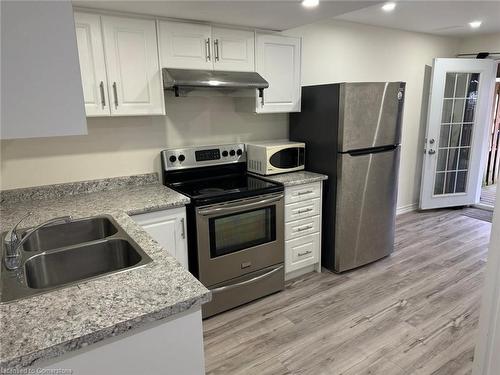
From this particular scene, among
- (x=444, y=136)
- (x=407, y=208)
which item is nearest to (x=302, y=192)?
(x=407, y=208)

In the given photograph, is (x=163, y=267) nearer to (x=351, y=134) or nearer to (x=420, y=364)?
(x=420, y=364)

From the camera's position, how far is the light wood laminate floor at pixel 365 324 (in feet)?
6.76

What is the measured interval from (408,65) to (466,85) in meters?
0.94

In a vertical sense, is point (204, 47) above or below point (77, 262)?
above

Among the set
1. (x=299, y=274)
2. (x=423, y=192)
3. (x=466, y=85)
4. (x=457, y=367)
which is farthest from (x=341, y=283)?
(x=466, y=85)

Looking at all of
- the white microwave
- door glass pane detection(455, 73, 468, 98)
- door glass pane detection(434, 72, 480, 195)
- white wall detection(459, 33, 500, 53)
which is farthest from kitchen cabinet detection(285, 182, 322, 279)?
white wall detection(459, 33, 500, 53)

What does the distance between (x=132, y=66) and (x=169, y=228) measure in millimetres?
1132

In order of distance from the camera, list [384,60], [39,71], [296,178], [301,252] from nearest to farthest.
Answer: [39,71] → [296,178] → [301,252] → [384,60]

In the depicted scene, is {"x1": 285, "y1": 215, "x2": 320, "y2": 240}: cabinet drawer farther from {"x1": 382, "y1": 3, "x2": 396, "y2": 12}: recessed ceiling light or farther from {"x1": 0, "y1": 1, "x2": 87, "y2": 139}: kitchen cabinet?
{"x1": 0, "y1": 1, "x2": 87, "y2": 139}: kitchen cabinet

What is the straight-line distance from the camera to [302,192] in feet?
9.44

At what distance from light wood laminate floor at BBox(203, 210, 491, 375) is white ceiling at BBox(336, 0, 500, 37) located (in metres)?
2.37

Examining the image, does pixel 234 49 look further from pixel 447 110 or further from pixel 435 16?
pixel 447 110

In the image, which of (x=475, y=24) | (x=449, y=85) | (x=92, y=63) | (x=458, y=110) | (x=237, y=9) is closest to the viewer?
(x=92, y=63)

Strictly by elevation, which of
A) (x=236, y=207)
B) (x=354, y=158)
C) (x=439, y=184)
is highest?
(x=354, y=158)
